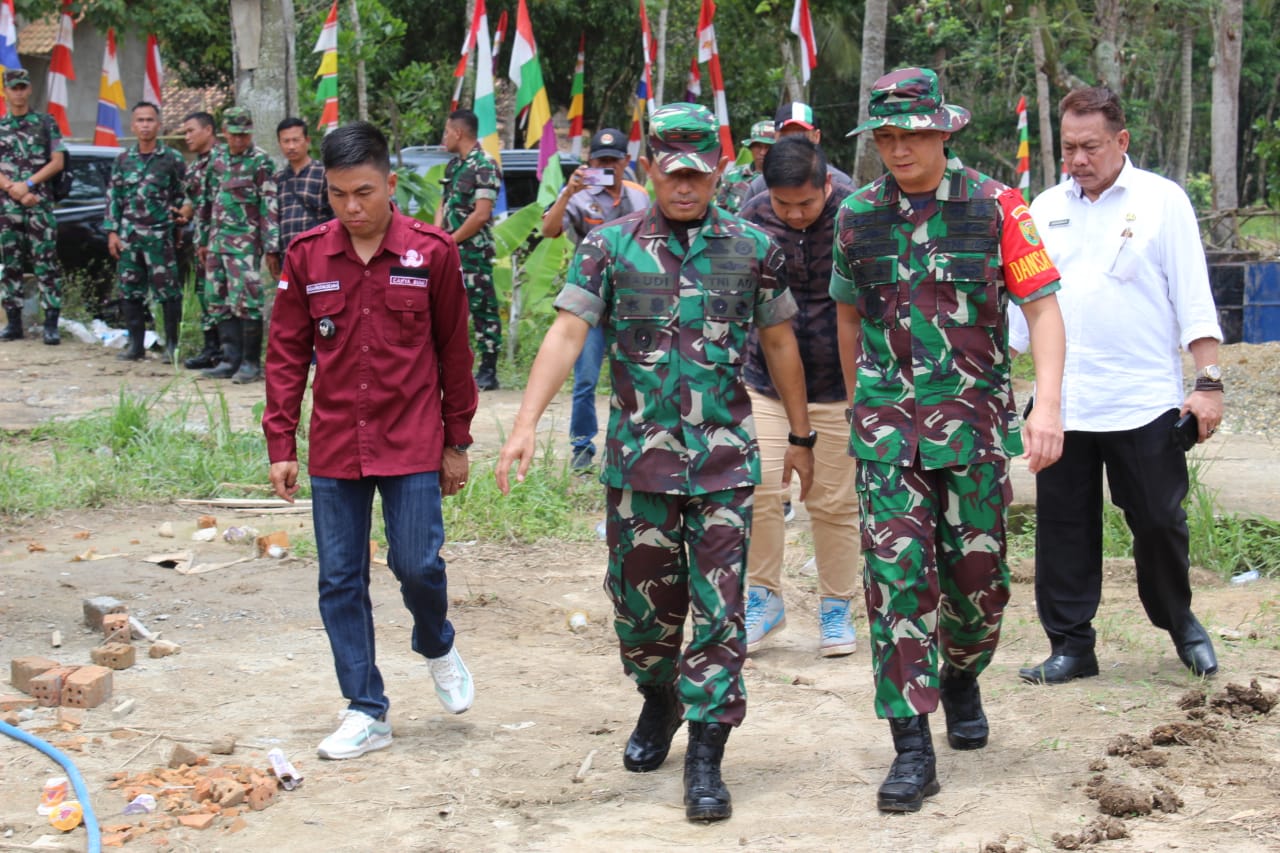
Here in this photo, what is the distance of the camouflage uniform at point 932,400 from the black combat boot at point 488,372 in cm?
742

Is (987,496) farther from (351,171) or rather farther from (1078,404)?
(351,171)

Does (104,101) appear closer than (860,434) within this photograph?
No

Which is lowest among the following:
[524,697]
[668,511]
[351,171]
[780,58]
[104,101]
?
[524,697]

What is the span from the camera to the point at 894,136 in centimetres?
384

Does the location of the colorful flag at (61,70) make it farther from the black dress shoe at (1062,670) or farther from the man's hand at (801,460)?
the black dress shoe at (1062,670)

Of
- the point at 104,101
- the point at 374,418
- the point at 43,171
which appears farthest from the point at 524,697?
the point at 104,101

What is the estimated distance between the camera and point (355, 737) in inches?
168

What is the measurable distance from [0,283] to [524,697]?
33.9 ft

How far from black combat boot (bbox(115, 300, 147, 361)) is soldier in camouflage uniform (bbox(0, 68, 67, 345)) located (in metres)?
1.09

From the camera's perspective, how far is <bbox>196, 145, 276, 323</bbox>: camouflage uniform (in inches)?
434

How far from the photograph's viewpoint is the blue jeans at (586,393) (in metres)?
8.13

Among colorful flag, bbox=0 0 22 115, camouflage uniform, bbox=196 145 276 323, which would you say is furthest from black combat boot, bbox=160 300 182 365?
colorful flag, bbox=0 0 22 115

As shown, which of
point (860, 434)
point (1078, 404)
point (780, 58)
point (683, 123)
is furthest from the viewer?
point (780, 58)

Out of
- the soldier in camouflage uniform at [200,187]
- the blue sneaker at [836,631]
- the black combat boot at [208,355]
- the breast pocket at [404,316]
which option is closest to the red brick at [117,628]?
the breast pocket at [404,316]
